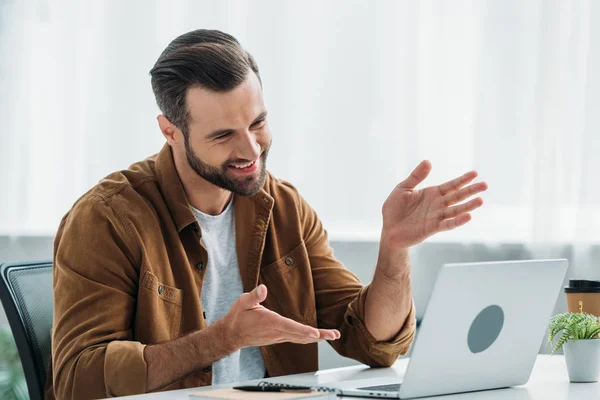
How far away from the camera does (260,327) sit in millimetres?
1411

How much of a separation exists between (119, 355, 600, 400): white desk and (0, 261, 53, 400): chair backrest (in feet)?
1.29

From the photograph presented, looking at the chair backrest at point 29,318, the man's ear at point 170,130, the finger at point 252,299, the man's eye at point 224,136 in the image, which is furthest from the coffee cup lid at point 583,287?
the chair backrest at point 29,318

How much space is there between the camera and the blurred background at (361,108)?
276cm

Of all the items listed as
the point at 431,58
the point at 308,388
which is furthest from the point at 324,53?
the point at 308,388

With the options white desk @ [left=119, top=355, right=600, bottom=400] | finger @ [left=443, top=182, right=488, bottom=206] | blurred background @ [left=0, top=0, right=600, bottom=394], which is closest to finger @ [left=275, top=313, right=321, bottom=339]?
white desk @ [left=119, top=355, right=600, bottom=400]

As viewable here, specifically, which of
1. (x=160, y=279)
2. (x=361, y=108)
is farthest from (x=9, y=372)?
(x=160, y=279)

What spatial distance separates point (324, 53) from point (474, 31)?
519 millimetres

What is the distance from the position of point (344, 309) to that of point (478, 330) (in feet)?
2.26

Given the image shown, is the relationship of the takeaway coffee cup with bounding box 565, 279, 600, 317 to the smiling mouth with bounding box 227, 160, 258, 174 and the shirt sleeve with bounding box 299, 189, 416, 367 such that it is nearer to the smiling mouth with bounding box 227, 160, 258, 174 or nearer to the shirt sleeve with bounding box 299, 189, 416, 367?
the shirt sleeve with bounding box 299, 189, 416, 367

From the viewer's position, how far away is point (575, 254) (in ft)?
8.92

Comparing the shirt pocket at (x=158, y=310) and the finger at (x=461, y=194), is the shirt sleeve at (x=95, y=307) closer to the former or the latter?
the shirt pocket at (x=158, y=310)

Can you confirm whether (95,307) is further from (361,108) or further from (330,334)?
(361,108)

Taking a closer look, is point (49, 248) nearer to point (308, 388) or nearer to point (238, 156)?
point (238, 156)

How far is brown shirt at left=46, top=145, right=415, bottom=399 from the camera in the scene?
1.52 meters
